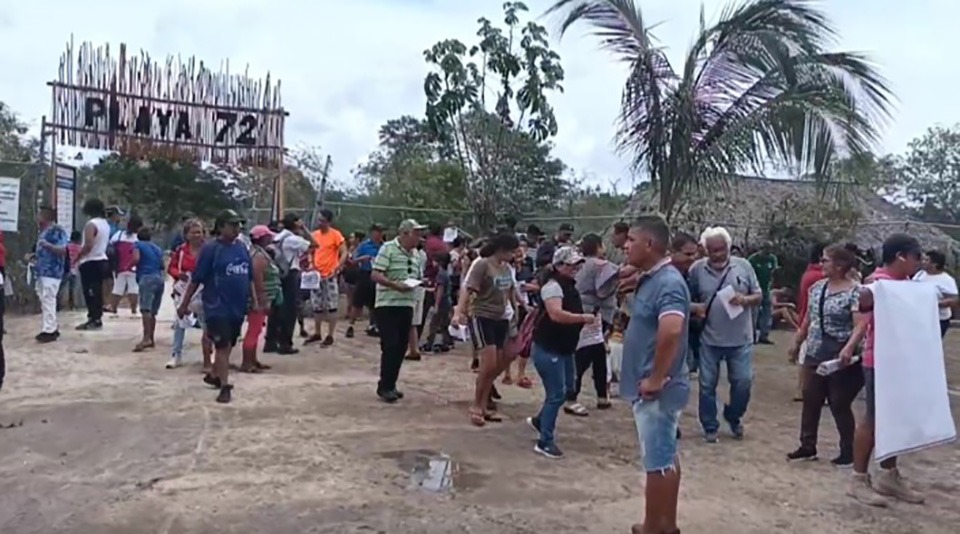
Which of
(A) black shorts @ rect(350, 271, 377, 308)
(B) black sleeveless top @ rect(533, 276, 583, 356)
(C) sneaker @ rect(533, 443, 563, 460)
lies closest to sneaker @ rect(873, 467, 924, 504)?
(C) sneaker @ rect(533, 443, 563, 460)

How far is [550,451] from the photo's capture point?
750cm

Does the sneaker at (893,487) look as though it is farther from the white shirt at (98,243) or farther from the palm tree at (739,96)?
the white shirt at (98,243)

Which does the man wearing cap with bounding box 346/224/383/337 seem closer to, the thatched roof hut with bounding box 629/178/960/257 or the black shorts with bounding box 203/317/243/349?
the black shorts with bounding box 203/317/243/349

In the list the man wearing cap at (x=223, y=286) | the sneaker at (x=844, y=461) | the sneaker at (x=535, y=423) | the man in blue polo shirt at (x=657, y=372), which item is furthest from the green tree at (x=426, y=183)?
the man in blue polo shirt at (x=657, y=372)

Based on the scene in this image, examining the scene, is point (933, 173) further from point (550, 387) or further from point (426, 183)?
point (550, 387)

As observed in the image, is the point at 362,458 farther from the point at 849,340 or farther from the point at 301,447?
the point at 849,340

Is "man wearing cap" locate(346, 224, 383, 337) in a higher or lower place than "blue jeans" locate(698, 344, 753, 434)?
higher

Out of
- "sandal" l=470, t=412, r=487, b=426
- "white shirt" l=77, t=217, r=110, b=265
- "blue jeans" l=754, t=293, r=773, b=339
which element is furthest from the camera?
"blue jeans" l=754, t=293, r=773, b=339

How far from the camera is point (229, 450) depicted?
7289 mm

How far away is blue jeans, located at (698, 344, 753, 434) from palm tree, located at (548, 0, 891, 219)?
4714mm

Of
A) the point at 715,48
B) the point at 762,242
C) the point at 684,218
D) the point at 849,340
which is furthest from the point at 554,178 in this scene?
the point at 849,340

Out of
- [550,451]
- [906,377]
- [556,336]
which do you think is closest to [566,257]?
[556,336]

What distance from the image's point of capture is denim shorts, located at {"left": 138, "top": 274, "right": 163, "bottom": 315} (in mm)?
11992

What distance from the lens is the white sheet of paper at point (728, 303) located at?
8062mm
